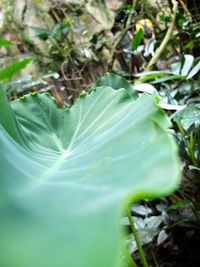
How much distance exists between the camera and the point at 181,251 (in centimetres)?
124

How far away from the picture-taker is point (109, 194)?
196 mm

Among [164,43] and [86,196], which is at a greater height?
[86,196]

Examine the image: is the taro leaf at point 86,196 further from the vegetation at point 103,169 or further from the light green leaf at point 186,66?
the light green leaf at point 186,66

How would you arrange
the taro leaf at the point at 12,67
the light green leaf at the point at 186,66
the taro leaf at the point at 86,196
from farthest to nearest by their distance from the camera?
the taro leaf at the point at 12,67, the light green leaf at the point at 186,66, the taro leaf at the point at 86,196

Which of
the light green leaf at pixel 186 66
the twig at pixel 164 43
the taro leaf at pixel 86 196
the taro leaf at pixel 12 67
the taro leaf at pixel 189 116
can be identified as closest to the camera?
the taro leaf at pixel 86 196

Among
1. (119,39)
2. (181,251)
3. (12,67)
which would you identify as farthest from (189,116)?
(119,39)

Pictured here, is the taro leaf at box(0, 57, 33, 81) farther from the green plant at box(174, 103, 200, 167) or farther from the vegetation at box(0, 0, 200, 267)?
the green plant at box(174, 103, 200, 167)

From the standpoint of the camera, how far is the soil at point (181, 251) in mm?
1191

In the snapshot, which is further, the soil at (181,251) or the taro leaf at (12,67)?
the taro leaf at (12,67)

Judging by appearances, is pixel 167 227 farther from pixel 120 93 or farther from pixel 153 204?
pixel 120 93

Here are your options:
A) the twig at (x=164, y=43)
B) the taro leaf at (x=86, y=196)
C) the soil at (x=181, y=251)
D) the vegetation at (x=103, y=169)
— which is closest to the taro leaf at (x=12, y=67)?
the vegetation at (x=103, y=169)

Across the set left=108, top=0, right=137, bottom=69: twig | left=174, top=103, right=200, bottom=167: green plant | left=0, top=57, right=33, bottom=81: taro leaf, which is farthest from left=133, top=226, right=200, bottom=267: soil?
left=108, top=0, right=137, bottom=69: twig

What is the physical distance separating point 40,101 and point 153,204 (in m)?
0.69

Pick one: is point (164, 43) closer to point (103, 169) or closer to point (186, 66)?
point (186, 66)
